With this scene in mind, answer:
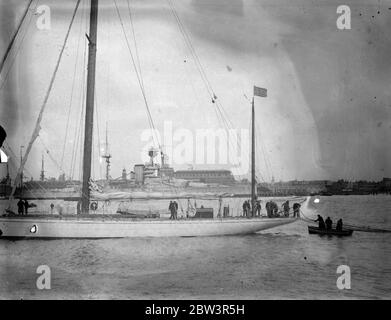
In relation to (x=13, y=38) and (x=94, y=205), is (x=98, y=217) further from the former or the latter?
(x=13, y=38)

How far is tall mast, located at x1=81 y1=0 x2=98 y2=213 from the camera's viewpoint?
5207 millimetres

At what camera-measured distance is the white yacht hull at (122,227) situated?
5.45m

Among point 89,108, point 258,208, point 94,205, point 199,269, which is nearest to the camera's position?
point 199,269

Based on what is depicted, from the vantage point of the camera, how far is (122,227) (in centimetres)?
606

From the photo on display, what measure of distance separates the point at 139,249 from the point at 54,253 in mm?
1036

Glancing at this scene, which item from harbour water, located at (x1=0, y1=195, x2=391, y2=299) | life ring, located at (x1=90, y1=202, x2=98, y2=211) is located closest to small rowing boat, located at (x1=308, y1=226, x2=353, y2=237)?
harbour water, located at (x1=0, y1=195, x2=391, y2=299)

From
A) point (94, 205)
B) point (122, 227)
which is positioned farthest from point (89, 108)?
point (122, 227)

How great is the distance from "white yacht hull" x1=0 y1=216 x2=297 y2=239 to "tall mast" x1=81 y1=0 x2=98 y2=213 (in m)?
0.30

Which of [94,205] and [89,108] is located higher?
[89,108]

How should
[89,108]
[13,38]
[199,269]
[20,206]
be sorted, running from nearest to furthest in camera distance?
[13,38]
[199,269]
[20,206]
[89,108]

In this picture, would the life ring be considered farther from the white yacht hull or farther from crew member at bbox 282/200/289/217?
crew member at bbox 282/200/289/217

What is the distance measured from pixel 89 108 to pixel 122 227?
5.64 feet

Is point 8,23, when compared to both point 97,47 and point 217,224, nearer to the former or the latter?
point 97,47

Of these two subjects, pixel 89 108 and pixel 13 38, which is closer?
pixel 13 38
